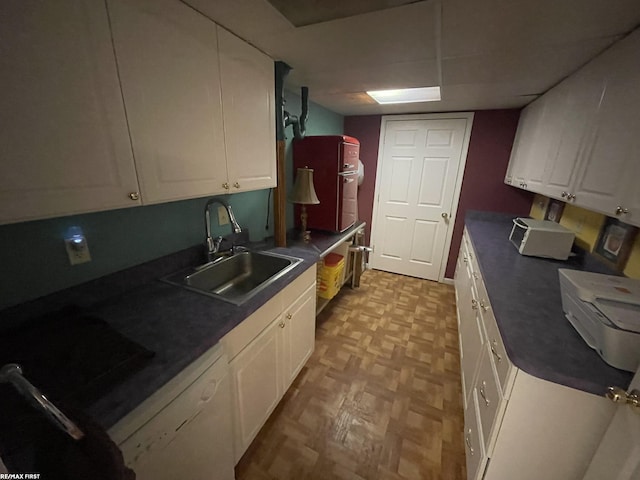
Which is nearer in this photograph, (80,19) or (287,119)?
(80,19)

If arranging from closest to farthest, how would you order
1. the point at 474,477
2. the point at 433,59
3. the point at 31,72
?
1. the point at 31,72
2. the point at 474,477
3. the point at 433,59

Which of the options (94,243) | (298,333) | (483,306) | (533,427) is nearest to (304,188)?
(298,333)

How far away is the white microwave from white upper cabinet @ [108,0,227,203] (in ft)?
6.66

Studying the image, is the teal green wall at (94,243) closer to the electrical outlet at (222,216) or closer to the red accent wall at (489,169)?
the electrical outlet at (222,216)

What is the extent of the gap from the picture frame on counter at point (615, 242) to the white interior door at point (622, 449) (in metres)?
1.18

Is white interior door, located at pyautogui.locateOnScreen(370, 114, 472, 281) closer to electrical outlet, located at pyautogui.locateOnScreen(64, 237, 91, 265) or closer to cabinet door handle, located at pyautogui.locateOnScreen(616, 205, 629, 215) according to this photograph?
cabinet door handle, located at pyautogui.locateOnScreen(616, 205, 629, 215)

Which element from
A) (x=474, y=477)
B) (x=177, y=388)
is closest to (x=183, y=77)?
(x=177, y=388)

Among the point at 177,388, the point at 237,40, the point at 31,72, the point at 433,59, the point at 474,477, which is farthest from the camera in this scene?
the point at 433,59

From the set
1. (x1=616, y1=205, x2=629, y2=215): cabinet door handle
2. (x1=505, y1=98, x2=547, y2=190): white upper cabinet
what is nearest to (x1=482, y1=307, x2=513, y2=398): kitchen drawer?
(x1=616, y1=205, x2=629, y2=215): cabinet door handle

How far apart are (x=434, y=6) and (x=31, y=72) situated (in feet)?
4.16

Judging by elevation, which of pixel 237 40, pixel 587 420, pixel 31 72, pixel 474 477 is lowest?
pixel 474 477

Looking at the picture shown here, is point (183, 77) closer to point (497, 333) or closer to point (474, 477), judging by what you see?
point (497, 333)

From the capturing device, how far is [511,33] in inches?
43.0

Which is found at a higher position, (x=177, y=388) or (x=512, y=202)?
(x=512, y=202)
